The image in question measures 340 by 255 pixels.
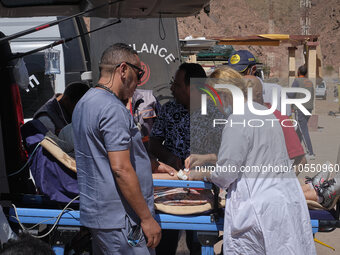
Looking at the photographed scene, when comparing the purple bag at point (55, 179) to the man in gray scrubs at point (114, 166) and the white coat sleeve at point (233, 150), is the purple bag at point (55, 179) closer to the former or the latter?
the man in gray scrubs at point (114, 166)

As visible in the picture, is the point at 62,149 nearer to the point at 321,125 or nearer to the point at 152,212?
the point at 152,212

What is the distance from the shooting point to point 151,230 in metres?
2.44

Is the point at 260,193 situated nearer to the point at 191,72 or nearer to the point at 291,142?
the point at 291,142

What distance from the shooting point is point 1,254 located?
1.99 metres

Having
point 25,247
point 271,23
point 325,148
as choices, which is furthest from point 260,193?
point 271,23

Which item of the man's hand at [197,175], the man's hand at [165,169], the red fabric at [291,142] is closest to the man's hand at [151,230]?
the man's hand at [197,175]

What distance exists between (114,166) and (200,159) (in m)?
0.83

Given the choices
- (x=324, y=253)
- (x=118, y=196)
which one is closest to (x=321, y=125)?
(x=324, y=253)

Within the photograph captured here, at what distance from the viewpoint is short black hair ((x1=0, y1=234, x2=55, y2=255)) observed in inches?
78.5

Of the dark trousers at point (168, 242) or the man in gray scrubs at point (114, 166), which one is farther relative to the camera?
the dark trousers at point (168, 242)

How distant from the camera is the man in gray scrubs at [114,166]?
7.63ft

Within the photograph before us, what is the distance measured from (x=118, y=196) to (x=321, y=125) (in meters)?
14.6

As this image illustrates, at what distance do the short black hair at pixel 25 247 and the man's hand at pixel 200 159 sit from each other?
1190mm

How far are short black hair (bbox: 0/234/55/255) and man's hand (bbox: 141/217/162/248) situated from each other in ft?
1.71
